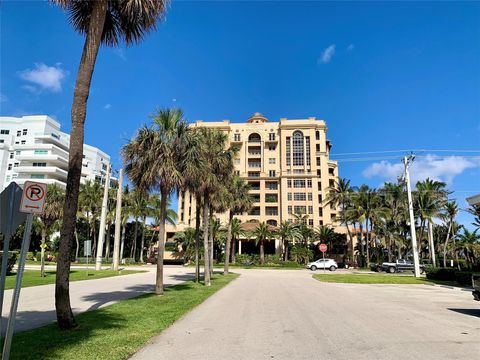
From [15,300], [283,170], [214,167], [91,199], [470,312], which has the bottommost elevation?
[470,312]

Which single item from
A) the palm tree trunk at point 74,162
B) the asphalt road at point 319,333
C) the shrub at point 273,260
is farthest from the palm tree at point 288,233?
the palm tree trunk at point 74,162

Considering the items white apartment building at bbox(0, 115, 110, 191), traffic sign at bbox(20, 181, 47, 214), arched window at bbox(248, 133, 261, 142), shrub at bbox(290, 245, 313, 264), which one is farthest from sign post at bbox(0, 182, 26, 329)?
arched window at bbox(248, 133, 261, 142)

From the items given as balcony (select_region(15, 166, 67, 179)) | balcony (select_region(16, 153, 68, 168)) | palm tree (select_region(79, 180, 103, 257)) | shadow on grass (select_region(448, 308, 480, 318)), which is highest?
balcony (select_region(16, 153, 68, 168))

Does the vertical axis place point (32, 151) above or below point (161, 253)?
above

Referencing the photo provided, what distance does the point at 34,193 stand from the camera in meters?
5.48

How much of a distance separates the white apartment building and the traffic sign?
75.7m

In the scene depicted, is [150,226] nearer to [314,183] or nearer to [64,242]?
[314,183]

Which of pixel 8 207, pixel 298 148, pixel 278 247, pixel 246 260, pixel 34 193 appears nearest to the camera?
pixel 8 207

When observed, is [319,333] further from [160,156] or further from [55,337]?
[160,156]

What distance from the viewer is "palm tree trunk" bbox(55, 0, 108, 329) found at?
27.1 feet

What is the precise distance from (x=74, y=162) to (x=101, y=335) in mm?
4102

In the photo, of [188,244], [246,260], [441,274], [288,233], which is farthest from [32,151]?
[441,274]

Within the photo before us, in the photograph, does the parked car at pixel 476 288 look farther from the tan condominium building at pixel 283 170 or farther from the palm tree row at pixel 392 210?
the tan condominium building at pixel 283 170

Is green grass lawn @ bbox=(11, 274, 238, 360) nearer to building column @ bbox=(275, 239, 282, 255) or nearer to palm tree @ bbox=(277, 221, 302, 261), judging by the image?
palm tree @ bbox=(277, 221, 302, 261)
